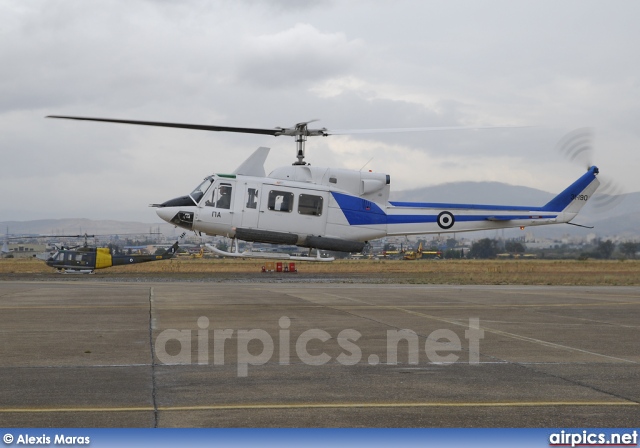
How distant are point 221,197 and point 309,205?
264 centimetres

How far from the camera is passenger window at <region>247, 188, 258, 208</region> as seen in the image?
76.6 feet

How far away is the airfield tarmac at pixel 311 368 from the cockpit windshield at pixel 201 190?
3.40 m

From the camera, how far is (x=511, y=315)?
69.7ft

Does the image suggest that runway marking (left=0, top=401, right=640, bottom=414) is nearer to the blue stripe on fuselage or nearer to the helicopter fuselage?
the helicopter fuselage

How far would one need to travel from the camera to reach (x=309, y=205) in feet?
77.3

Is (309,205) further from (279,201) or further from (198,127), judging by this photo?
(198,127)

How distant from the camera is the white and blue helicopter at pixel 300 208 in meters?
23.4

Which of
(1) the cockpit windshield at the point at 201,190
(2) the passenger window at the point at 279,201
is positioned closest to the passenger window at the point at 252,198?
(2) the passenger window at the point at 279,201

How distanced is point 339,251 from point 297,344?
1007cm

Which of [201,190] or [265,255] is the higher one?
[201,190]

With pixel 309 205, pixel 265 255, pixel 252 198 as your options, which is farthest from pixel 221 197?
pixel 309 205

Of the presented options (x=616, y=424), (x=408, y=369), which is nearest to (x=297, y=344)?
(x=408, y=369)

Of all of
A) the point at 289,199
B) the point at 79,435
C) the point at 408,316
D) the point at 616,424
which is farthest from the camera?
the point at 289,199

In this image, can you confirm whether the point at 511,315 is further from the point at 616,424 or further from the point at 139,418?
the point at 139,418
